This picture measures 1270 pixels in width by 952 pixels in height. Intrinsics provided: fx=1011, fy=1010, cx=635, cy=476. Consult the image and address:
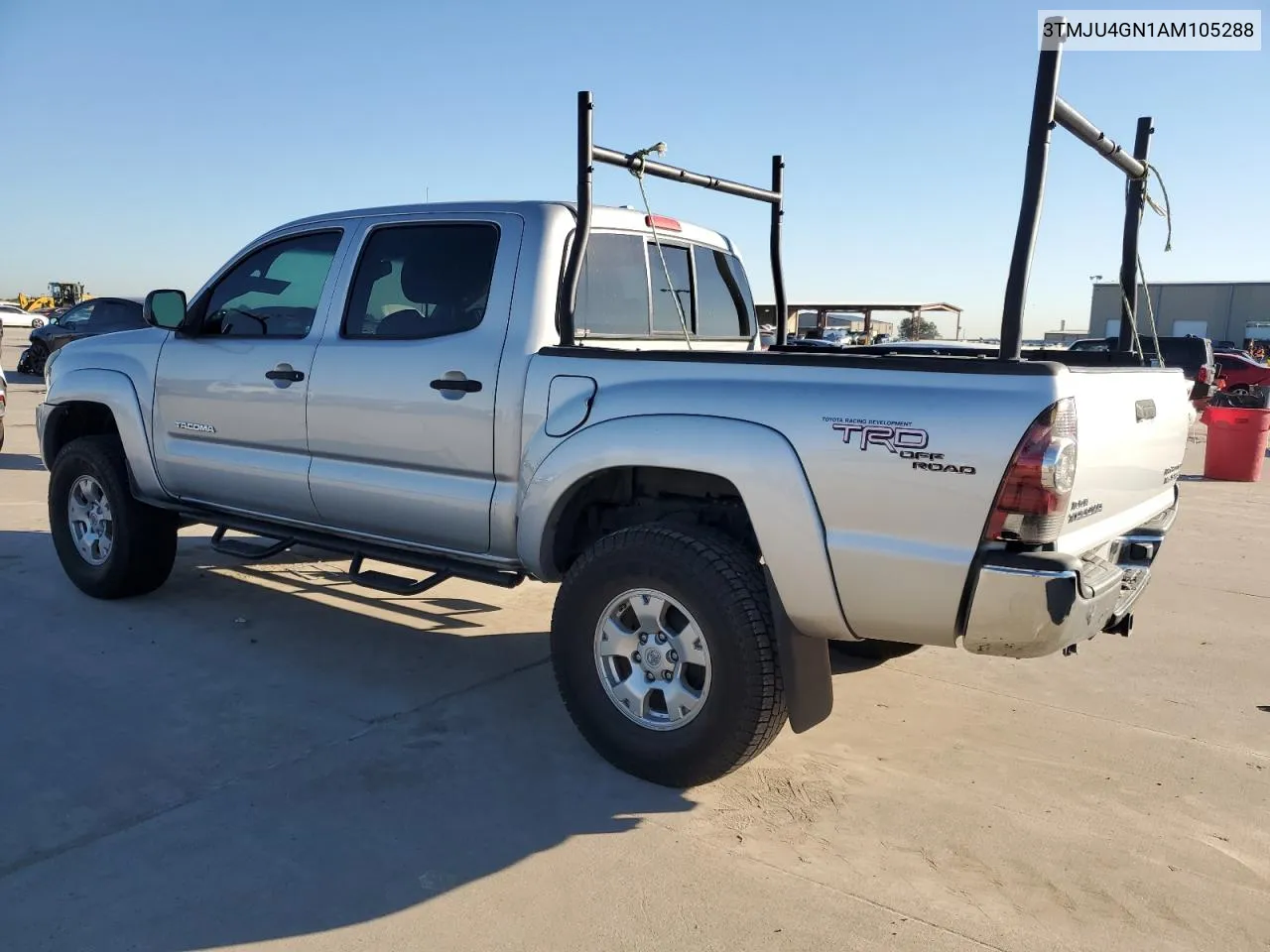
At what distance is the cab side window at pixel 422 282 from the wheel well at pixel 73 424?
2161 mm

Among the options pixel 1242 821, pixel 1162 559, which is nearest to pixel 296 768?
pixel 1242 821

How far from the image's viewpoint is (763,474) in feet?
10.4

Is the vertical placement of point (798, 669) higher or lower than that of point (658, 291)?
lower

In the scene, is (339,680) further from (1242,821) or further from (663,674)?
(1242,821)

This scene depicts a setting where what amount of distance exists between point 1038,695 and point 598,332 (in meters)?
2.58

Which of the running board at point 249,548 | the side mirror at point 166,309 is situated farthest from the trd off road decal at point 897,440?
the side mirror at point 166,309

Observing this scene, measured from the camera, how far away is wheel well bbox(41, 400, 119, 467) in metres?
5.79

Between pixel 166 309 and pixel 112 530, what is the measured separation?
1.28m

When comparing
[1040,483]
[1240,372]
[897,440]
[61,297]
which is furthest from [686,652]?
[61,297]

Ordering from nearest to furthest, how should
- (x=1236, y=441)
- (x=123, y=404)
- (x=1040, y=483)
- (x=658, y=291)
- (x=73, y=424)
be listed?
(x=1040, y=483) → (x=658, y=291) → (x=123, y=404) → (x=73, y=424) → (x=1236, y=441)

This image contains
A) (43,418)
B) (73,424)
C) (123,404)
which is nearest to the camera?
(123,404)

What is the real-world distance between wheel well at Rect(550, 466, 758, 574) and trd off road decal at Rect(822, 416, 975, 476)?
520 millimetres

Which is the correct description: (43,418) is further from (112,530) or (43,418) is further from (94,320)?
(94,320)

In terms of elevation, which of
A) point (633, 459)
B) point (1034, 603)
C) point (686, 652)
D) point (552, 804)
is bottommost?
point (552, 804)
